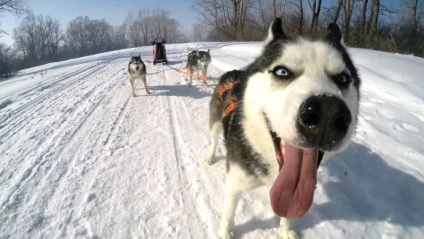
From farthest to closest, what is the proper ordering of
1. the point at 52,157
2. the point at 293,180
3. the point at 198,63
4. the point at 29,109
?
the point at 198,63 < the point at 29,109 < the point at 52,157 < the point at 293,180

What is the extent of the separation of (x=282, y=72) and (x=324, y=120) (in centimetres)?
52

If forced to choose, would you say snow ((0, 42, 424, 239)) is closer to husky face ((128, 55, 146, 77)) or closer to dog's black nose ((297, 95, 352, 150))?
dog's black nose ((297, 95, 352, 150))

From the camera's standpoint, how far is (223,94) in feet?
10.7

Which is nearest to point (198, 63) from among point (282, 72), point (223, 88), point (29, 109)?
point (29, 109)

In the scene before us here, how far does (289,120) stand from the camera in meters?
1.42

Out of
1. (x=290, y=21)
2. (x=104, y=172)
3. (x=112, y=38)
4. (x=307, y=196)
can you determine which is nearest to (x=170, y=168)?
(x=104, y=172)

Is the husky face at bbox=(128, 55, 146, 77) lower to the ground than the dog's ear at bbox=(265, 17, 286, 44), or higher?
lower

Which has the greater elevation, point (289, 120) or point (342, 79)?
point (342, 79)

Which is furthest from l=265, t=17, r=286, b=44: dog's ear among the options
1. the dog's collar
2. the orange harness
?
the dog's collar

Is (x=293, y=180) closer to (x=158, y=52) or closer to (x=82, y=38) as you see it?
(x=158, y=52)

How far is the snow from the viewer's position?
256 centimetres

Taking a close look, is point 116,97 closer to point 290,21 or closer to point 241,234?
point 241,234

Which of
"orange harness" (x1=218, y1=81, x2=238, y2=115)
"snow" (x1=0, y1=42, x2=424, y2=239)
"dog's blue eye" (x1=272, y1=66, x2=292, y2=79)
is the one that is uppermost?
"dog's blue eye" (x1=272, y1=66, x2=292, y2=79)

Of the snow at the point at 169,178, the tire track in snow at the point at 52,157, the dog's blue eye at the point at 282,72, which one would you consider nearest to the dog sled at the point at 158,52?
the snow at the point at 169,178
